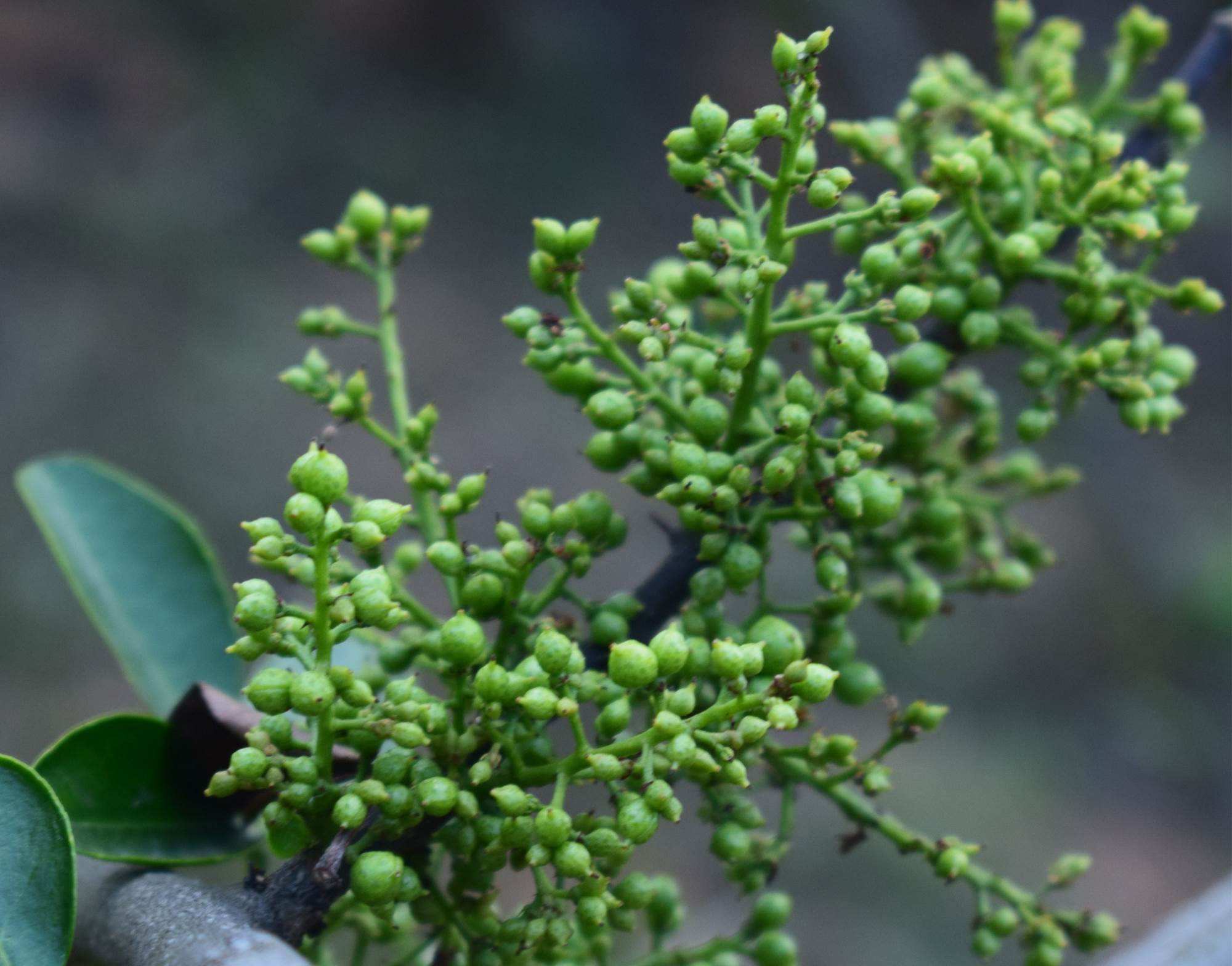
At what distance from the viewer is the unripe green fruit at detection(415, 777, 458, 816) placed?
98 cm

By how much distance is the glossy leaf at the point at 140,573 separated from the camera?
1.60 m

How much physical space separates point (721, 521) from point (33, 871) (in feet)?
2.30

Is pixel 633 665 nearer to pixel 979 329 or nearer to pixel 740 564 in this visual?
pixel 740 564

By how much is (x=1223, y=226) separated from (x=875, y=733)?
3033mm

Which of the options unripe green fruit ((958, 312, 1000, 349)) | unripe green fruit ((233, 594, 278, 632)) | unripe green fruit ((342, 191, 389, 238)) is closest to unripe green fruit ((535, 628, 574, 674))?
unripe green fruit ((233, 594, 278, 632))

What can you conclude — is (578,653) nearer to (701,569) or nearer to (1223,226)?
(701,569)

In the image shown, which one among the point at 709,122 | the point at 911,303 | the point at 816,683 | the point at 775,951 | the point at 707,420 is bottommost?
the point at 775,951

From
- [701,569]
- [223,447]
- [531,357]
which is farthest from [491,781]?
[223,447]

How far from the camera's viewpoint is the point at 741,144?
42.3 inches

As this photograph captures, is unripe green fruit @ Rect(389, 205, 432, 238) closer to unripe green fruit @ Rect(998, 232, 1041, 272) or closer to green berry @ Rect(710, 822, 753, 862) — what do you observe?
unripe green fruit @ Rect(998, 232, 1041, 272)

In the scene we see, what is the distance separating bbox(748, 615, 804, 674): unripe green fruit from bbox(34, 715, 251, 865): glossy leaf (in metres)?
0.62

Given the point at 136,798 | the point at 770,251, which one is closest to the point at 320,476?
the point at 770,251

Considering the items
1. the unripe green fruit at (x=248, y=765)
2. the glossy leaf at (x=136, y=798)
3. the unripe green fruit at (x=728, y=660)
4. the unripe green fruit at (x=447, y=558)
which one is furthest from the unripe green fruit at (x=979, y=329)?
the glossy leaf at (x=136, y=798)

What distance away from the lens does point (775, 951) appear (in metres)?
1.37
